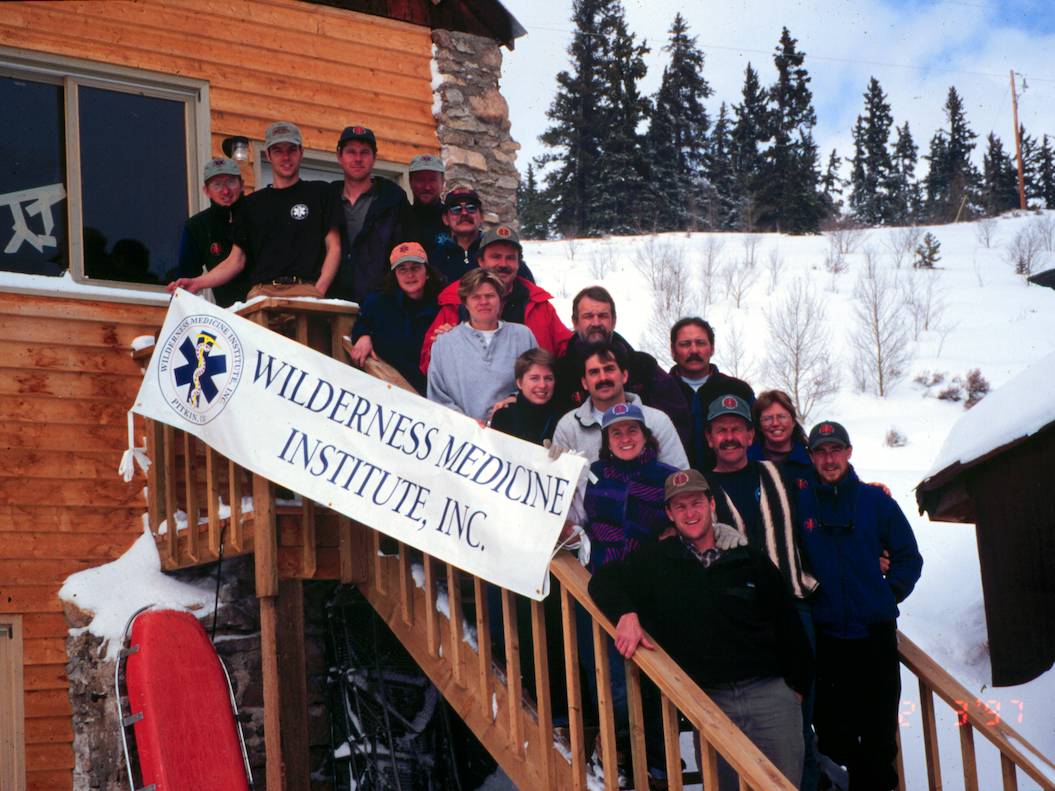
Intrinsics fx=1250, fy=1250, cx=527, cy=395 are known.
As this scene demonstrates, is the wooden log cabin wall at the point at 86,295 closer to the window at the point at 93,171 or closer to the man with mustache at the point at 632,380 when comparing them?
the window at the point at 93,171

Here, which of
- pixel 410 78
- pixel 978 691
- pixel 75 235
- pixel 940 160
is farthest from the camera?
pixel 940 160

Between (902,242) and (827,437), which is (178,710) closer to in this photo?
(827,437)

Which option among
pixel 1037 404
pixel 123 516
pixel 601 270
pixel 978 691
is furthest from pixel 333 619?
pixel 601 270

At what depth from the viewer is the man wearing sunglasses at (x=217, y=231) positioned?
21.9 feet

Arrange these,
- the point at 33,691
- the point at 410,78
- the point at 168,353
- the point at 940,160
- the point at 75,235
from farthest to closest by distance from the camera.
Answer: the point at 940,160 < the point at 410,78 < the point at 75,235 < the point at 33,691 < the point at 168,353

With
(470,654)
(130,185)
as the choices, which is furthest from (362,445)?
(130,185)

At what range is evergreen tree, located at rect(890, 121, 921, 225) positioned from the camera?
46312 millimetres

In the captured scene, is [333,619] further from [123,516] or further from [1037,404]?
[1037,404]

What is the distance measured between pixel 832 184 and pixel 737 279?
41.7 feet

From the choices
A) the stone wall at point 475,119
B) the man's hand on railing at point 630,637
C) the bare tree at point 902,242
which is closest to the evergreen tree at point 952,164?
the bare tree at point 902,242

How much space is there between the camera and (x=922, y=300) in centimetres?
3312

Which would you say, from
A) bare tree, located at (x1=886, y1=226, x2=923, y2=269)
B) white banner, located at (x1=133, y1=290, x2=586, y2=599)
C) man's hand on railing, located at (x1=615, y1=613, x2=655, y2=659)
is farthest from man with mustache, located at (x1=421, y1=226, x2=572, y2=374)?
bare tree, located at (x1=886, y1=226, x2=923, y2=269)

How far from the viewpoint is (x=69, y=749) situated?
6.68 meters

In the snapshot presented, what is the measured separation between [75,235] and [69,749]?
9.36ft
